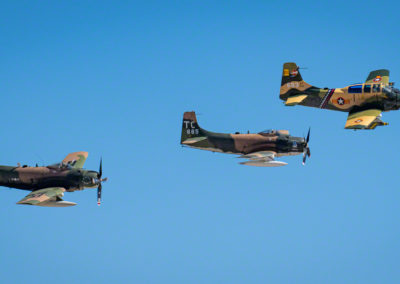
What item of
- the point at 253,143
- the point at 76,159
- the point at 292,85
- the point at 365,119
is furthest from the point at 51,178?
the point at 365,119

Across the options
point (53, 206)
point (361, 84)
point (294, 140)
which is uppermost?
point (361, 84)

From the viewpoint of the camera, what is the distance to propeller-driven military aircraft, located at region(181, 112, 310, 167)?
64375mm

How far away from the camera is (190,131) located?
65938mm

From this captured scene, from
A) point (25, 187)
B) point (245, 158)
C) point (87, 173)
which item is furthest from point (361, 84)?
point (25, 187)

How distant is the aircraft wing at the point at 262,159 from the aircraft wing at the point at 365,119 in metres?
6.27

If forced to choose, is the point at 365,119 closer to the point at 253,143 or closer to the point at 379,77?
the point at 379,77

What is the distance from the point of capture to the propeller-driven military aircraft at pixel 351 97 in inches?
2591

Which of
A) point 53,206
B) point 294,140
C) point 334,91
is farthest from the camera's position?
point 334,91

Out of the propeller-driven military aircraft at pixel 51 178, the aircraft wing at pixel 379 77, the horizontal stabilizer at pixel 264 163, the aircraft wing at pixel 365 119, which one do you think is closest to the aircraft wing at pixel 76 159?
the propeller-driven military aircraft at pixel 51 178

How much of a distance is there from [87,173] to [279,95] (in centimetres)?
1767

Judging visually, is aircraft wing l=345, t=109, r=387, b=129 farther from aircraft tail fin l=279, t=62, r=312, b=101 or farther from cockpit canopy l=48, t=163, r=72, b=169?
cockpit canopy l=48, t=163, r=72, b=169

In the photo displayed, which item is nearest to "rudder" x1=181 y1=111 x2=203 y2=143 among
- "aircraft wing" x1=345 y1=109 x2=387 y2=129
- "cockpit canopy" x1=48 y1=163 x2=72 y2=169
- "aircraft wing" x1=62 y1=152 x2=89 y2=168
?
"aircraft wing" x1=62 y1=152 x2=89 y2=168

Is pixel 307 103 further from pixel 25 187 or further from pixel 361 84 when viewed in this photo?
pixel 25 187

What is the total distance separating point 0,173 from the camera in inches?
2484
